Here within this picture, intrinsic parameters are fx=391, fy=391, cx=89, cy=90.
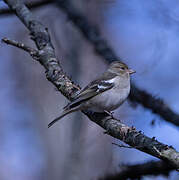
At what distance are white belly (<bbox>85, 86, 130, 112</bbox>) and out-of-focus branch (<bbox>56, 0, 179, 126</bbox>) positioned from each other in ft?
0.40

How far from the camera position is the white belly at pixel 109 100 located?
5.10m

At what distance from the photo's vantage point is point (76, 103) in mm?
4836

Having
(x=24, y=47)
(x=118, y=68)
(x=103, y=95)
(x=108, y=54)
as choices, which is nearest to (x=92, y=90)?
(x=103, y=95)

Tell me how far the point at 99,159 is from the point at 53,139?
1.62 meters

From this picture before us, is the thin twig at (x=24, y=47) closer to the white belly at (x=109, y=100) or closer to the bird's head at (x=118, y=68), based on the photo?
the white belly at (x=109, y=100)

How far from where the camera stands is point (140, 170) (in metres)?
3.78

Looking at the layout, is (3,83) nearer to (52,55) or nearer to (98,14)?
(98,14)

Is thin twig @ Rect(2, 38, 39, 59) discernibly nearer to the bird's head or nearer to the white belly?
the white belly

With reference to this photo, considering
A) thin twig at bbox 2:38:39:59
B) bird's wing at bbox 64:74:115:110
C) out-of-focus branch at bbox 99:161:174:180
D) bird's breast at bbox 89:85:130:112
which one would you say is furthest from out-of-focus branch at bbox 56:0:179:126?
thin twig at bbox 2:38:39:59

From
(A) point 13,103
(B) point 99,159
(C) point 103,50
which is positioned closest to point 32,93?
(A) point 13,103

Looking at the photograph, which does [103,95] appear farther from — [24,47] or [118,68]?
[24,47]

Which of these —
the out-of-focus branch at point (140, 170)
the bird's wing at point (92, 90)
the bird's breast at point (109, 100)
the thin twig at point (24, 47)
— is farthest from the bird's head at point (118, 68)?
the out-of-focus branch at point (140, 170)

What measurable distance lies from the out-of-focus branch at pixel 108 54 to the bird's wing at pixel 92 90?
338 millimetres

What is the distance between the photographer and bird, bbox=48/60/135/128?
4855 millimetres
